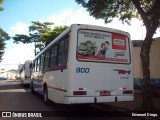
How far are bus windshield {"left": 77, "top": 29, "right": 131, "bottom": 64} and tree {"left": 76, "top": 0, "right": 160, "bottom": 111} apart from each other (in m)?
1.17

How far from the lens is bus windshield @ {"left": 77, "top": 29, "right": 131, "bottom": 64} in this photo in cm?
907

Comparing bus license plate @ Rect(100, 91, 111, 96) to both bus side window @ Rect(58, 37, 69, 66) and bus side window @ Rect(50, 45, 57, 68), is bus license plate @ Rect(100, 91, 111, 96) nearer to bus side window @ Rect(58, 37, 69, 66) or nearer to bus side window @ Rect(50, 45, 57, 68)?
bus side window @ Rect(58, 37, 69, 66)

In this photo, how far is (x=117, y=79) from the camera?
31.4 feet

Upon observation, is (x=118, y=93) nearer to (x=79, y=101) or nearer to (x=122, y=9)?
(x=79, y=101)

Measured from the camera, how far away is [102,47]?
30.9 ft

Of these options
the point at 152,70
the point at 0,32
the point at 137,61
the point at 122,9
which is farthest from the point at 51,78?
the point at 0,32

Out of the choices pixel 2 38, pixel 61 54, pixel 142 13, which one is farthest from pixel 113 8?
pixel 2 38

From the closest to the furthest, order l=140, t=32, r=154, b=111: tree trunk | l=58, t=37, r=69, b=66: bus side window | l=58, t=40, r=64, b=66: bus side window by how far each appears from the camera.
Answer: l=58, t=37, r=69, b=66: bus side window
l=58, t=40, r=64, b=66: bus side window
l=140, t=32, r=154, b=111: tree trunk

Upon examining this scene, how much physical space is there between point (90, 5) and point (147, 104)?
19.1ft

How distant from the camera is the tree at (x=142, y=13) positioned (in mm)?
10578

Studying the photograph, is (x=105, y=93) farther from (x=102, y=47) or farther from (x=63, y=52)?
(x=63, y=52)

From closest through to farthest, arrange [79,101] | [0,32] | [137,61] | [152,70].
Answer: [79,101] → [152,70] → [137,61] → [0,32]

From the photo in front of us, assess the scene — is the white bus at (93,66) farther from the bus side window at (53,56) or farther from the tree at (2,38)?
the tree at (2,38)

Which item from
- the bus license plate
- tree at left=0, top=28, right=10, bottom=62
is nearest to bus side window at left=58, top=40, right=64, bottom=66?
the bus license plate
